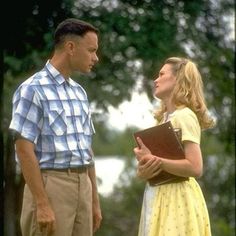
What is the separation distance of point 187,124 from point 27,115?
780 millimetres

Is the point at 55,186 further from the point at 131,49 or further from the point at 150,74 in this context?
the point at 150,74

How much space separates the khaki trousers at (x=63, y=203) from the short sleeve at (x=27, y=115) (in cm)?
22

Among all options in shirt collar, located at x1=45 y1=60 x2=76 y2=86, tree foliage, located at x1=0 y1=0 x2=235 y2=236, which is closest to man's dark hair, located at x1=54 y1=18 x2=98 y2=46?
shirt collar, located at x1=45 y1=60 x2=76 y2=86

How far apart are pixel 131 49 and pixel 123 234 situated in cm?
820

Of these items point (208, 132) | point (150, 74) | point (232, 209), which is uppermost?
point (150, 74)

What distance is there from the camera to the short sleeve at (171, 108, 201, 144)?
4.76 m

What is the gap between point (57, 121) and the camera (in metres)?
4.67

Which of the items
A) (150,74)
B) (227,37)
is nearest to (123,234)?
(227,37)

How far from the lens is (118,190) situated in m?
29.9

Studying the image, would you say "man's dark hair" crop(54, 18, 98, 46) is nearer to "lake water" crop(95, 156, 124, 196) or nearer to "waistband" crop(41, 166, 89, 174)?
"waistband" crop(41, 166, 89, 174)

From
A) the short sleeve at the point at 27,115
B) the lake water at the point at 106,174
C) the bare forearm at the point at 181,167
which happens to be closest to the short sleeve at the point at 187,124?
the bare forearm at the point at 181,167

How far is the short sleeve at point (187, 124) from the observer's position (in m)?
4.76

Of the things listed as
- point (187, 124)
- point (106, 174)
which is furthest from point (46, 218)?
point (106, 174)

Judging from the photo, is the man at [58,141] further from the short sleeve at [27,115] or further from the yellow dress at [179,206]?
the yellow dress at [179,206]
